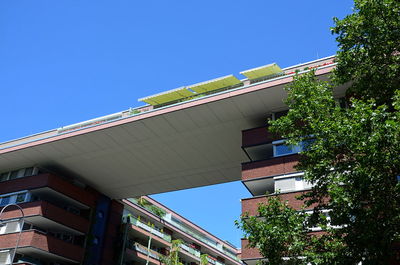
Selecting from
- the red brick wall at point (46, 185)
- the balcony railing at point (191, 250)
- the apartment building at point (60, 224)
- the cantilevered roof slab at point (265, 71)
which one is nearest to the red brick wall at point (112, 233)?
the apartment building at point (60, 224)

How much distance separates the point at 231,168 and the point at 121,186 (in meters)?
10.1

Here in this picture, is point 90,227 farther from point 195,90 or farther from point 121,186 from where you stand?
point 195,90

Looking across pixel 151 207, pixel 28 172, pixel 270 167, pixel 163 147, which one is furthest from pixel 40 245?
pixel 151 207

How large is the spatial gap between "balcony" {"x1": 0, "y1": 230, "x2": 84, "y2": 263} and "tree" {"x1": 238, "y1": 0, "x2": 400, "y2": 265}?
20366 mm

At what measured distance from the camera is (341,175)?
13570mm

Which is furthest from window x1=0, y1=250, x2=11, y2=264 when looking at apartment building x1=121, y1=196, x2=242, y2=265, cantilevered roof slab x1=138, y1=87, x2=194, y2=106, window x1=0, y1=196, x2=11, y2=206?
cantilevered roof slab x1=138, y1=87, x2=194, y2=106

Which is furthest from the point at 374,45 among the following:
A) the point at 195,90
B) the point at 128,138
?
the point at 128,138

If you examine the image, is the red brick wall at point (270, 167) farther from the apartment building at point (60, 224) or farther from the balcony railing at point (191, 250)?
the balcony railing at point (191, 250)

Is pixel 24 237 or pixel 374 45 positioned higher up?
pixel 374 45

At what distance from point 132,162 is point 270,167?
41.8ft

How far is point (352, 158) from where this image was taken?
13695 millimetres

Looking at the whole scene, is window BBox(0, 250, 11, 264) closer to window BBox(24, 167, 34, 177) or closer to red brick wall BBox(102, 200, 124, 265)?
window BBox(24, 167, 34, 177)

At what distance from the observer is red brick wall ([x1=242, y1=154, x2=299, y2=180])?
2463 centimetres

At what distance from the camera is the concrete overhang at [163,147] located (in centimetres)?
2669
